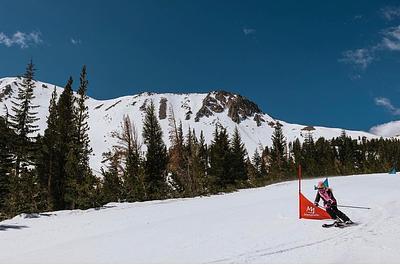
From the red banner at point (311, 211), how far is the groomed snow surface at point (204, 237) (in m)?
0.38

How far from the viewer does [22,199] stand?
20.5m

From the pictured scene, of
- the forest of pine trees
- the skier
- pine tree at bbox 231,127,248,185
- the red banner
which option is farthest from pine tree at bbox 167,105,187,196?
the skier

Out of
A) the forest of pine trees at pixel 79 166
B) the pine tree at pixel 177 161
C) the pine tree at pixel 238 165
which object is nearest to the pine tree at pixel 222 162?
the forest of pine trees at pixel 79 166

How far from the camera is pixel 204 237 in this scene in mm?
11438

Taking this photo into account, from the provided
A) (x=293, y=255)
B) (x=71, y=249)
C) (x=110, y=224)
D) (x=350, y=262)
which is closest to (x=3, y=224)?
(x=110, y=224)

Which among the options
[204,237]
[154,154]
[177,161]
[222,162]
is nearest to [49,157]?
[154,154]

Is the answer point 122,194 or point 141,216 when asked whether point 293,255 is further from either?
point 122,194

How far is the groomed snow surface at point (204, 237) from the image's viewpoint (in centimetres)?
896

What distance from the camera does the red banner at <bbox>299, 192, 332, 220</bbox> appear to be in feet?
45.8

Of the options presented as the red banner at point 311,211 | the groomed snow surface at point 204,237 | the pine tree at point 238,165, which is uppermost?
the pine tree at point 238,165

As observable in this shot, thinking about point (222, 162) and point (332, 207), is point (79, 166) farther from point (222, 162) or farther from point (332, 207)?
point (222, 162)

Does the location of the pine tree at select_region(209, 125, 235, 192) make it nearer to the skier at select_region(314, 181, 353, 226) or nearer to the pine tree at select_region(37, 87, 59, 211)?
the pine tree at select_region(37, 87, 59, 211)

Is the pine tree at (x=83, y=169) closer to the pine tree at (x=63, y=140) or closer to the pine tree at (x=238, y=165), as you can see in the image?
the pine tree at (x=63, y=140)

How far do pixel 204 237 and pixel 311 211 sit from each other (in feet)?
15.8
